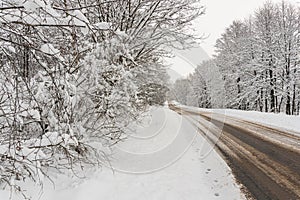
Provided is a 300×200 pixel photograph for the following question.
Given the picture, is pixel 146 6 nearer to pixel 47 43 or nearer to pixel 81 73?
pixel 81 73

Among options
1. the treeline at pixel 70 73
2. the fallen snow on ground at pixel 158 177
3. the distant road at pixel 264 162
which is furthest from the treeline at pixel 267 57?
the fallen snow on ground at pixel 158 177

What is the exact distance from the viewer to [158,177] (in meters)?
5.18

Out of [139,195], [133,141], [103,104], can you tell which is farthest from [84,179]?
[133,141]

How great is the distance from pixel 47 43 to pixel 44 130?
2257mm

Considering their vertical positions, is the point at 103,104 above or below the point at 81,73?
below

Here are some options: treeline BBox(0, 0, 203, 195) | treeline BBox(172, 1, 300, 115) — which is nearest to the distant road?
treeline BBox(0, 0, 203, 195)

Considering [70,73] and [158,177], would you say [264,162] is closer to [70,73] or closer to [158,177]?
[158,177]

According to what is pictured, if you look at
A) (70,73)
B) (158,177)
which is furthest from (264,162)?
(70,73)

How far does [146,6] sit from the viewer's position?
8.03 meters

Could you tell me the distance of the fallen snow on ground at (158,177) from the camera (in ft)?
13.6

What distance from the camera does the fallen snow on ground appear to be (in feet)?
13.6

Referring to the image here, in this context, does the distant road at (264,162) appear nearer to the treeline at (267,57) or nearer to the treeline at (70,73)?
the treeline at (70,73)

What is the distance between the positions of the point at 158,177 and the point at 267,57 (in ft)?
73.4

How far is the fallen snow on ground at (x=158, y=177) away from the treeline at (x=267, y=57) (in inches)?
717
